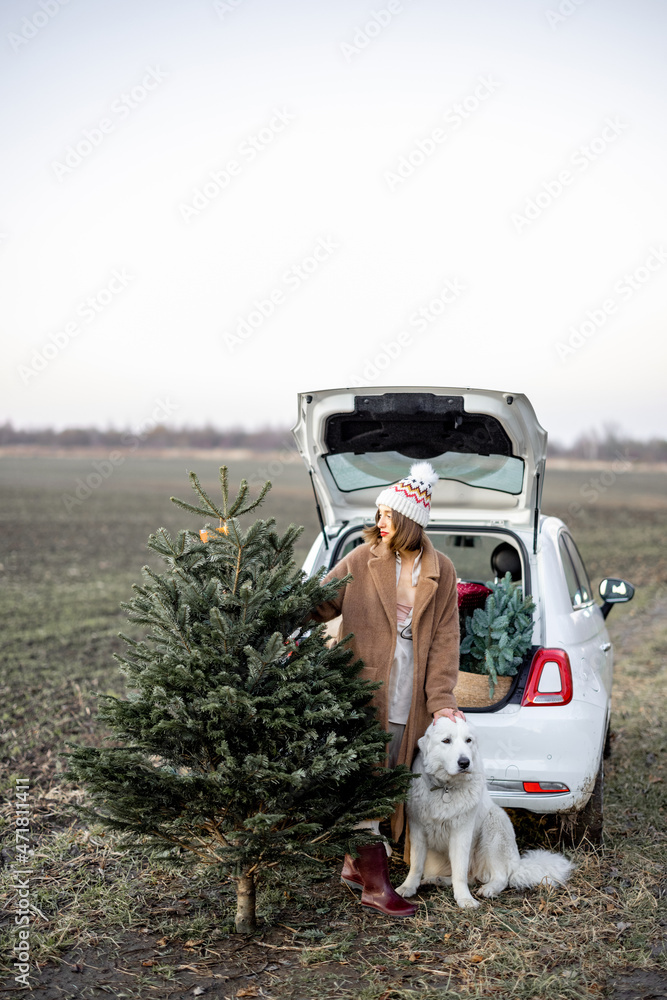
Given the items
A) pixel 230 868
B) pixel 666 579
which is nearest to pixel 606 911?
pixel 230 868

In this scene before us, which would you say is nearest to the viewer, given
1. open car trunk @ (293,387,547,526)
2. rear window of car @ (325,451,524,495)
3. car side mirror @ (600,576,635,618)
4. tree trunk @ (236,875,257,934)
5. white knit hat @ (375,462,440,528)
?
tree trunk @ (236,875,257,934)

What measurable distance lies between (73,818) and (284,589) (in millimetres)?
2704

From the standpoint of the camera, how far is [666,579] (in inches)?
739

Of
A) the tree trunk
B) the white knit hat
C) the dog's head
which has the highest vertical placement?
the white knit hat

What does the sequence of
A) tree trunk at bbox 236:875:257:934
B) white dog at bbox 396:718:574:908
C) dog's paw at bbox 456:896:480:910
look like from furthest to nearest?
dog's paw at bbox 456:896:480:910, white dog at bbox 396:718:574:908, tree trunk at bbox 236:875:257:934

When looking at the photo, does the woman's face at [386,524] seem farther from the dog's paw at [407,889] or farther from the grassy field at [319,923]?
the dog's paw at [407,889]

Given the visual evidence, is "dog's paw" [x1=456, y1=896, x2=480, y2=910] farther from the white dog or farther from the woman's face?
the woman's face

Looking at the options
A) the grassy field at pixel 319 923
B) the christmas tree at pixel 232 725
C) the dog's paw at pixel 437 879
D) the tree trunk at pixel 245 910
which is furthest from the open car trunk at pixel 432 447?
the tree trunk at pixel 245 910

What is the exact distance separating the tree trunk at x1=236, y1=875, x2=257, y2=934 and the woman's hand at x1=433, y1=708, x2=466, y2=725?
1.13 m

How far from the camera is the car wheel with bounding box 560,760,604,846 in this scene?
4352mm

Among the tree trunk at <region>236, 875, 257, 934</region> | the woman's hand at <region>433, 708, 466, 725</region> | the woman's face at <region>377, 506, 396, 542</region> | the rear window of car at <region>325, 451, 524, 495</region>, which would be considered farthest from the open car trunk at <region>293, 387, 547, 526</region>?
the tree trunk at <region>236, 875, 257, 934</region>

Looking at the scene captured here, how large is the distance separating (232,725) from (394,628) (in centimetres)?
100

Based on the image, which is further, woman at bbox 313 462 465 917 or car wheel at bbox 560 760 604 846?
car wheel at bbox 560 760 604 846

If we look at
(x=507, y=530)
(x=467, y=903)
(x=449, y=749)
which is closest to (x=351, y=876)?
(x=467, y=903)
